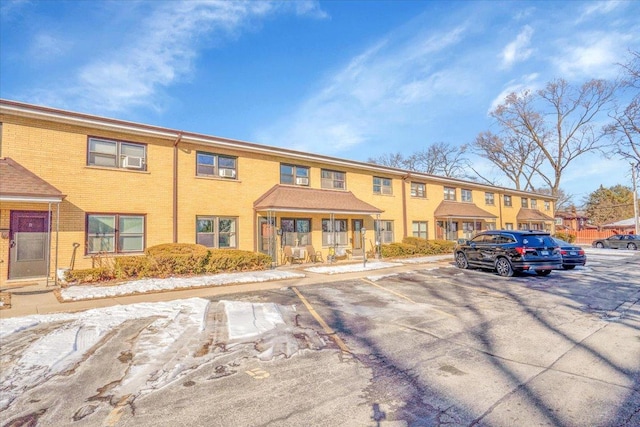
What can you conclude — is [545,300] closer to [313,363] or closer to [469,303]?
[469,303]

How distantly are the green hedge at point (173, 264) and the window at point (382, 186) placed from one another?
33.7 feet

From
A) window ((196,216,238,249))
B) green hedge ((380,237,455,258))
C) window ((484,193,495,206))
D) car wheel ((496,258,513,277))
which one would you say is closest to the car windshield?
car wheel ((496,258,513,277))

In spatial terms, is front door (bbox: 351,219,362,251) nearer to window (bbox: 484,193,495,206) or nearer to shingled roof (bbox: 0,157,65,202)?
shingled roof (bbox: 0,157,65,202)

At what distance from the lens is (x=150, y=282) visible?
35.9ft

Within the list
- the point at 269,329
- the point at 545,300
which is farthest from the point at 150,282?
the point at 545,300

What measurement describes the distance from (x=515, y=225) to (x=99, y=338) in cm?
3587

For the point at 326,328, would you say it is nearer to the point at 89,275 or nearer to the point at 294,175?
the point at 89,275

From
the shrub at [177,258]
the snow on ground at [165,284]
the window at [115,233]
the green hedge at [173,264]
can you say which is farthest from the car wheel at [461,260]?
the window at [115,233]

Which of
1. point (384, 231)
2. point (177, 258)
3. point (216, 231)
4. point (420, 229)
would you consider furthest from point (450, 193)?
point (177, 258)

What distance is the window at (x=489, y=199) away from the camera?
30531 mm

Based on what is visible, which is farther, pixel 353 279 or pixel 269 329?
pixel 353 279

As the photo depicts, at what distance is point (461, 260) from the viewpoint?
1534 cm

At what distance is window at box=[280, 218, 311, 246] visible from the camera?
1717 centimetres

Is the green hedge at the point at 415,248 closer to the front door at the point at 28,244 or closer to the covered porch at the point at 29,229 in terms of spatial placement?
the covered porch at the point at 29,229
